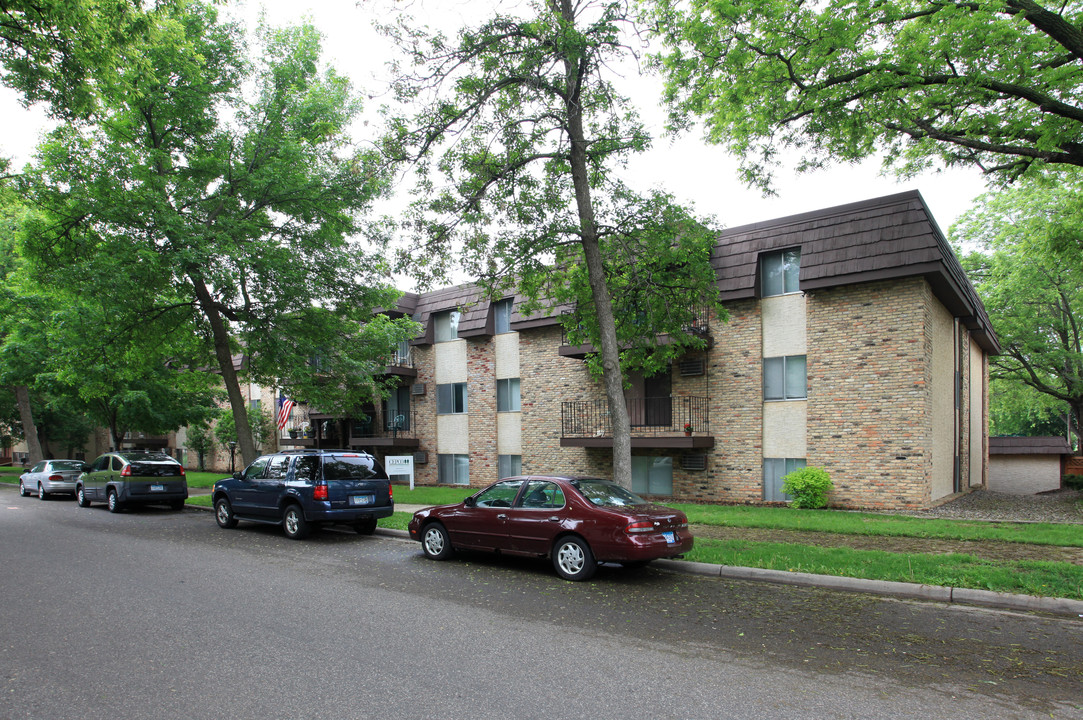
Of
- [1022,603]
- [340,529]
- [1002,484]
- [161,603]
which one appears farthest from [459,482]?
[1002,484]

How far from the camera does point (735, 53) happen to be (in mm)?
10914

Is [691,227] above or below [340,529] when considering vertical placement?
above

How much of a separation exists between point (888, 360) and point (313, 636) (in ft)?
45.7

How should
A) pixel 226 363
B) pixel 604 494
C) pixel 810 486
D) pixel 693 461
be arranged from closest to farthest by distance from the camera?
pixel 604 494 → pixel 810 486 → pixel 226 363 → pixel 693 461

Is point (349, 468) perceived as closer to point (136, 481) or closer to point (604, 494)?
point (604, 494)

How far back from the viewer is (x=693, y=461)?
60.0ft

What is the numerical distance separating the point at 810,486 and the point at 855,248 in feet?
18.7

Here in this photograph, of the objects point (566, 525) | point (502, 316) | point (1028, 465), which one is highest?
point (502, 316)

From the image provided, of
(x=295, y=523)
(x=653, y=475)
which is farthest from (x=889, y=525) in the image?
(x=295, y=523)

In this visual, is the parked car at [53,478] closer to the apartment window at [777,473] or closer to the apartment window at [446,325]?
the apartment window at [446,325]

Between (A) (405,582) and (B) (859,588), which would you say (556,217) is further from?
(B) (859,588)

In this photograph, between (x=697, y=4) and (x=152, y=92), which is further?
(x=152, y=92)

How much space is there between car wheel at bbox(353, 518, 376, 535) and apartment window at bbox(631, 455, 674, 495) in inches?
331

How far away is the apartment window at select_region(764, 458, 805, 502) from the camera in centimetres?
1667
